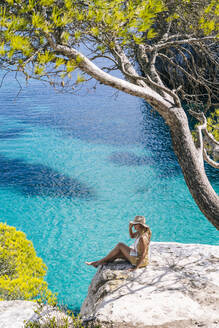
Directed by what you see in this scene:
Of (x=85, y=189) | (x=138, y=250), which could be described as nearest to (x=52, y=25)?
(x=138, y=250)

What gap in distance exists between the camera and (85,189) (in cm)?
1137

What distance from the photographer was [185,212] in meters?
10.1

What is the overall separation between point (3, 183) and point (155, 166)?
566cm

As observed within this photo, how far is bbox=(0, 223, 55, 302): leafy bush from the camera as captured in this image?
472cm

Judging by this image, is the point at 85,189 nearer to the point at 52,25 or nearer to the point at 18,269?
the point at 18,269

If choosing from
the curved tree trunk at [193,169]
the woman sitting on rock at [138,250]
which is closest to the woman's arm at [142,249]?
the woman sitting on rock at [138,250]

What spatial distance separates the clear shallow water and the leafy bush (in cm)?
182

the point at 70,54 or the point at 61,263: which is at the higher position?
the point at 70,54

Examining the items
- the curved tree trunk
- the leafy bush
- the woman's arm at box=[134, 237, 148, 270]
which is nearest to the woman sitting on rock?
the woman's arm at box=[134, 237, 148, 270]

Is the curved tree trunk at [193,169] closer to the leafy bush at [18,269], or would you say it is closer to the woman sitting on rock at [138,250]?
the woman sitting on rock at [138,250]

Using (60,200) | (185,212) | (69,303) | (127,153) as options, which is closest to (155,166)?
(127,153)

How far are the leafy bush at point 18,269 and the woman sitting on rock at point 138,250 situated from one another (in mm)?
998

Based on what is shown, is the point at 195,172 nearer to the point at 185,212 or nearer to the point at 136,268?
the point at 136,268

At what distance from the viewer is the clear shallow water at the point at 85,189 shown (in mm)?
8594
